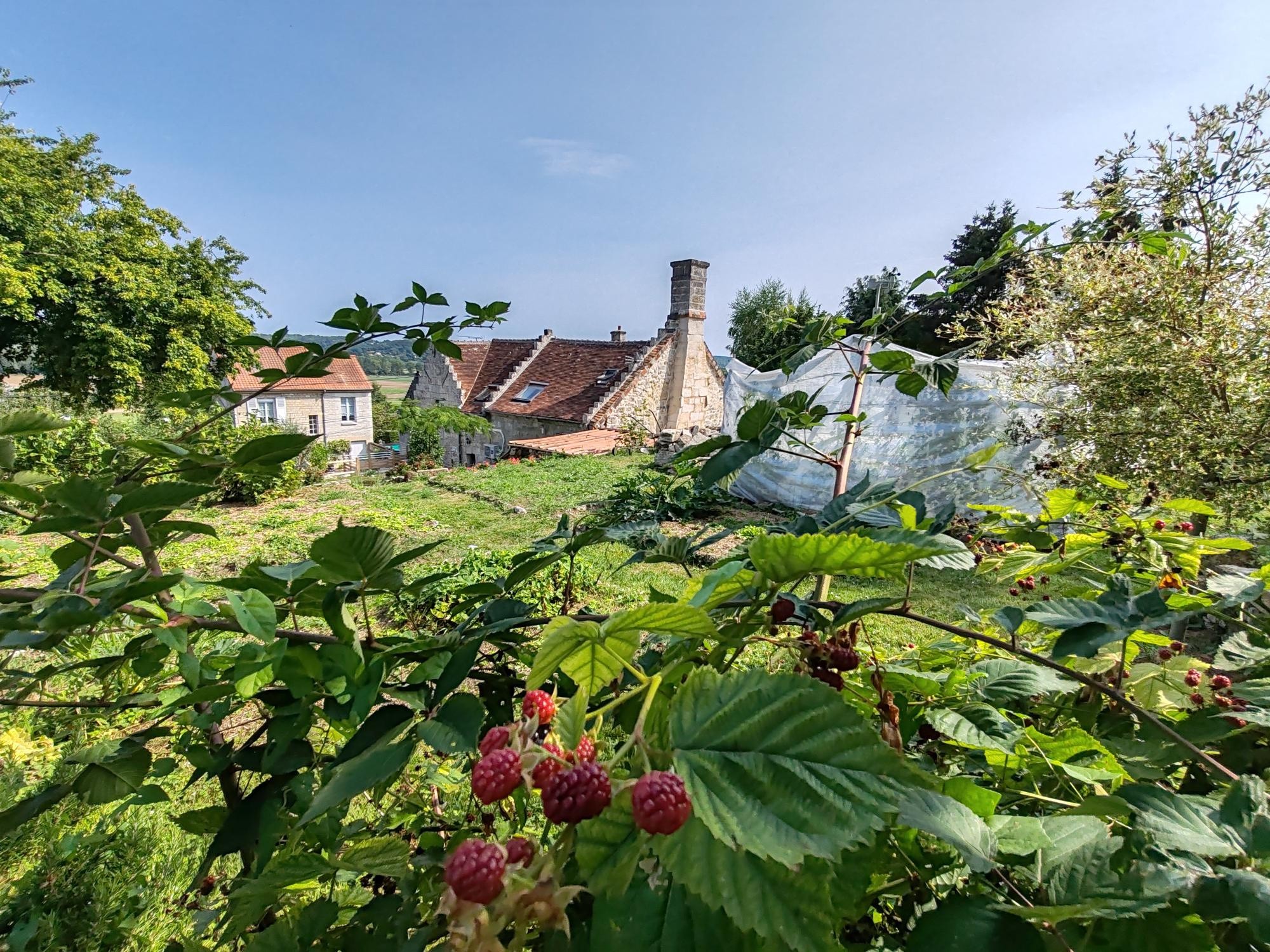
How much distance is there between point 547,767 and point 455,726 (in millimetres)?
174

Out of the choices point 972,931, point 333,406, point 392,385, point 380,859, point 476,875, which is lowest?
point 380,859

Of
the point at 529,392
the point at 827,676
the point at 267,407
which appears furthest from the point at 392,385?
the point at 827,676

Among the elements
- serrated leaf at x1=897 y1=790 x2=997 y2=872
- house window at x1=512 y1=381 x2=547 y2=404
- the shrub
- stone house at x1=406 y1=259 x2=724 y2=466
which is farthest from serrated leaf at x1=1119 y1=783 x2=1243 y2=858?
house window at x1=512 y1=381 x2=547 y2=404

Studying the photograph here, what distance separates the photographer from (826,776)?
0.32m

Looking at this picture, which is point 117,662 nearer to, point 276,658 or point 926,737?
point 276,658

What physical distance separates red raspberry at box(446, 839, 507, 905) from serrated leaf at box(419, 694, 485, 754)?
0.12 m

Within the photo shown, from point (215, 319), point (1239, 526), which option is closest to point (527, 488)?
point (1239, 526)

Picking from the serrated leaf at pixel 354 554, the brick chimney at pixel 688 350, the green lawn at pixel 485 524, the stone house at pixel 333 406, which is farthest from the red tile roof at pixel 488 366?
the serrated leaf at pixel 354 554

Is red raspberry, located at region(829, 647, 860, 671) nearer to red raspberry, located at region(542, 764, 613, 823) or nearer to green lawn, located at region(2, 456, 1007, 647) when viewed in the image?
red raspberry, located at region(542, 764, 613, 823)

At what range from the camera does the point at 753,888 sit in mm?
322

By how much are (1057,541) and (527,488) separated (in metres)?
9.25

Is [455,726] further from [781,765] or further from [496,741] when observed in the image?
[781,765]

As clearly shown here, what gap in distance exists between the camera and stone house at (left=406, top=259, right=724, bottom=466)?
14.8 m

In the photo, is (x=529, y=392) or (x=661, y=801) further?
(x=529, y=392)
